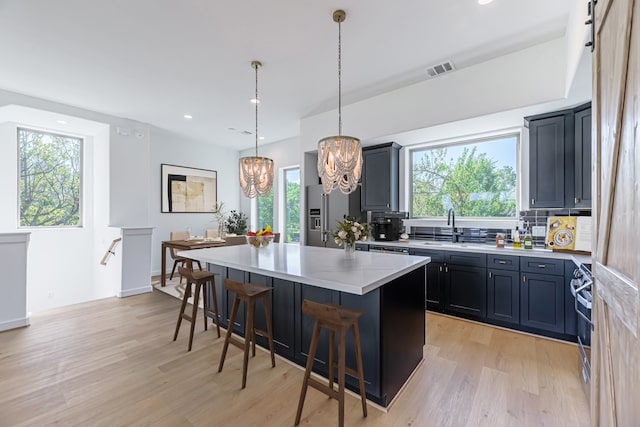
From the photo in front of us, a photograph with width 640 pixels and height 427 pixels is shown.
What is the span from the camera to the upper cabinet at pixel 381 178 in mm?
4254

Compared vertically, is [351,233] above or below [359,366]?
above

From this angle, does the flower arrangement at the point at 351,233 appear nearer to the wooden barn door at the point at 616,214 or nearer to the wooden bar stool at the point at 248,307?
the wooden bar stool at the point at 248,307

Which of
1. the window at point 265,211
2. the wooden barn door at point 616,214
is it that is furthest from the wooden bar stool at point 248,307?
the window at point 265,211

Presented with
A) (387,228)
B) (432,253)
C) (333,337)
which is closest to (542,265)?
(432,253)

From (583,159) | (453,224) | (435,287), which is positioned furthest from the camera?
(453,224)

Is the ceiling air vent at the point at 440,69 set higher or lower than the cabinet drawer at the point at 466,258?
higher

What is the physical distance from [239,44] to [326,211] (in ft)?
8.71

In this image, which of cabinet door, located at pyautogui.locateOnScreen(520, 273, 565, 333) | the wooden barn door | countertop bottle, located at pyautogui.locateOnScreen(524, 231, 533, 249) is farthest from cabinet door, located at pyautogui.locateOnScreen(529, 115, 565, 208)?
the wooden barn door

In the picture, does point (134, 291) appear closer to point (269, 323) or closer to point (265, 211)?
point (265, 211)

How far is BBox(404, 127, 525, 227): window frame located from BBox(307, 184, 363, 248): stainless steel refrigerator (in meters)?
0.85

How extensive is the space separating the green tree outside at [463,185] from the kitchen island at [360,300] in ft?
6.87

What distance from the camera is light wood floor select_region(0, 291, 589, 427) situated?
179cm

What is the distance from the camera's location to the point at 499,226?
3711mm

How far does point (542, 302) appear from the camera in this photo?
285 cm
